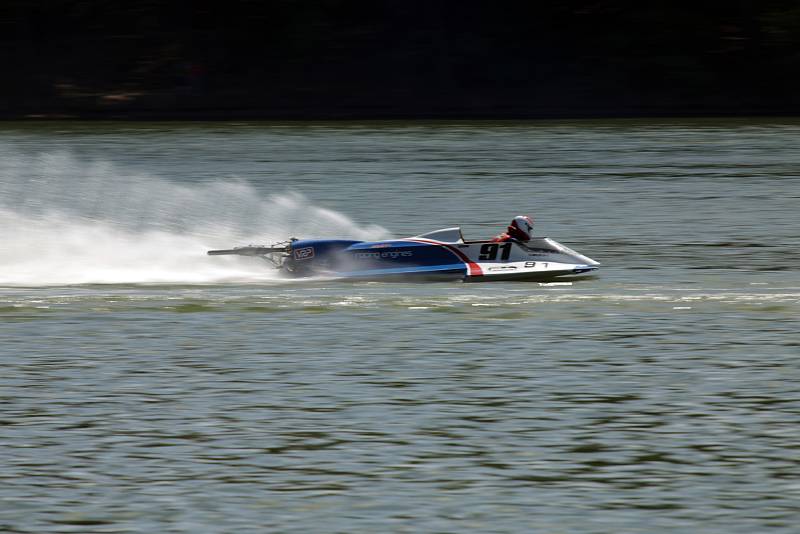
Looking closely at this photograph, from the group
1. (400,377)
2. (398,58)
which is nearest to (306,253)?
(400,377)

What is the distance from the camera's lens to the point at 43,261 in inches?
928

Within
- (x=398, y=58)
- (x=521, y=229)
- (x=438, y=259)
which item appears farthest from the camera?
(x=398, y=58)

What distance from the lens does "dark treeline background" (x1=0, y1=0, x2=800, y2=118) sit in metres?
62.0

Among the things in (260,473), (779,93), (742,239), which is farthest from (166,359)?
(779,93)

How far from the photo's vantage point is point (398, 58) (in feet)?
214

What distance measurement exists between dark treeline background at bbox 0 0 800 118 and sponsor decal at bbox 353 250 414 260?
39.4m

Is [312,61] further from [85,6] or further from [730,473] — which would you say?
[730,473]

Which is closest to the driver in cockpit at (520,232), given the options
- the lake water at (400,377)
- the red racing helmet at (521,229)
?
the red racing helmet at (521,229)

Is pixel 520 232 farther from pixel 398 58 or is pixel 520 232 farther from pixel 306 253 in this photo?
pixel 398 58

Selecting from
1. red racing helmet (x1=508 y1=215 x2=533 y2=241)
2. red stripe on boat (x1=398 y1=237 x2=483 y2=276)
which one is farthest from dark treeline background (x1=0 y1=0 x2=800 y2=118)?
red stripe on boat (x1=398 y1=237 x2=483 y2=276)

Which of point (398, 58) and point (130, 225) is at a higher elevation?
point (398, 58)

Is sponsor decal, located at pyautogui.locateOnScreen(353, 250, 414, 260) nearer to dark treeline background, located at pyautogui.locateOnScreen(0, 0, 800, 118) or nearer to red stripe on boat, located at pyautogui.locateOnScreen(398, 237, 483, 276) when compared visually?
red stripe on boat, located at pyautogui.locateOnScreen(398, 237, 483, 276)

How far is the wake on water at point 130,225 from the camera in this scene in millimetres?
22641

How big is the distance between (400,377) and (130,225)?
15.8 meters
